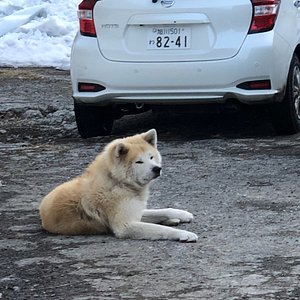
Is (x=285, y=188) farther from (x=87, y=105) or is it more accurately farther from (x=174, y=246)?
(x=87, y=105)

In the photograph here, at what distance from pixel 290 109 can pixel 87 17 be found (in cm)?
187

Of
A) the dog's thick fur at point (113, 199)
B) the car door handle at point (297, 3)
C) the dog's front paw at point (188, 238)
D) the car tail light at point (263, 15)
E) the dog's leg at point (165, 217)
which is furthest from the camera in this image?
the car door handle at point (297, 3)

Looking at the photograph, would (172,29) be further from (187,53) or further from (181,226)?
(181,226)

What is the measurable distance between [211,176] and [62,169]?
1.19 m

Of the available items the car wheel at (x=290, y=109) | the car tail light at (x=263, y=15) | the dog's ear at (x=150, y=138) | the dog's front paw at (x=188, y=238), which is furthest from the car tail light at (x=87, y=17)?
the dog's front paw at (x=188, y=238)

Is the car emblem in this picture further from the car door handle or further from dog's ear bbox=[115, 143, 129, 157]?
dog's ear bbox=[115, 143, 129, 157]

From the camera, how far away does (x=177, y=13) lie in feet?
27.7

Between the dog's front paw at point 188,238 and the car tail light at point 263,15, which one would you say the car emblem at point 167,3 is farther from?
the dog's front paw at point 188,238

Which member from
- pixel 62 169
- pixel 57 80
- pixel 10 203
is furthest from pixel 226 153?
pixel 57 80

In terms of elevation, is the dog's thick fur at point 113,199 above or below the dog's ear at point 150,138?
below

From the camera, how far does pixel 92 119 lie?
923 cm

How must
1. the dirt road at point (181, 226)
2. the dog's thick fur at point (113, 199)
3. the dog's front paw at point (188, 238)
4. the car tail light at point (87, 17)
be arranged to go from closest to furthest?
1. the dirt road at point (181, 226)
2. the dog's front paw at point (188, 238)
3. the dog's thick fur at point (113, 199)
4. the car tail light at point (87, 17)

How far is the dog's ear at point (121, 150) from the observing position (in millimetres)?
5836

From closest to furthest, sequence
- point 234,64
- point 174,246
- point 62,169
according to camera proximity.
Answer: point 174,246
point 62,169
point 234,64
